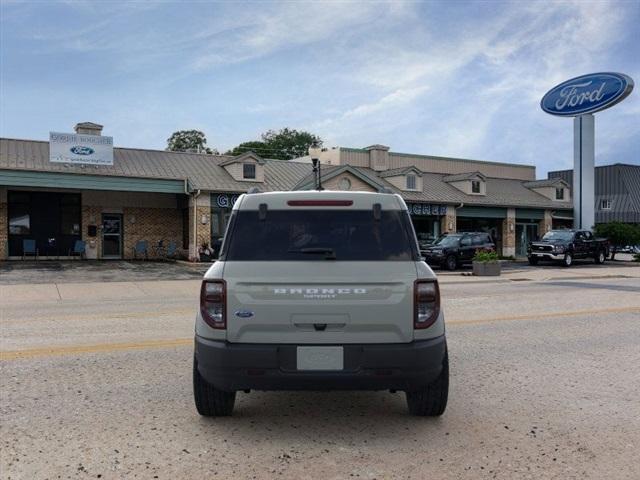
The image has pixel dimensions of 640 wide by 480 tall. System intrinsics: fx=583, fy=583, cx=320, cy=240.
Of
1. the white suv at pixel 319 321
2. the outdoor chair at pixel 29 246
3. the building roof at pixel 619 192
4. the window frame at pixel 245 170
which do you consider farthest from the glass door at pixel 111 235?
the building roof at pixel 619 192

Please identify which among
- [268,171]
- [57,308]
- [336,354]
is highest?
[268,171]

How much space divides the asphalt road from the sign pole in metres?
A: 30.2

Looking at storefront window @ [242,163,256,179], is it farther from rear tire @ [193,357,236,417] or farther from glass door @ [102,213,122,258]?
rear tire @ [193,357,236,417]

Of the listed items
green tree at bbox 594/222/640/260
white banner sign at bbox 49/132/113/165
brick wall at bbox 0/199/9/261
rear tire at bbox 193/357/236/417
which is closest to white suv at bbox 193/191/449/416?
rear tire at bbox 193/357/236/417

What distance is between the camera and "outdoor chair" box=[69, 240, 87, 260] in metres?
27.7

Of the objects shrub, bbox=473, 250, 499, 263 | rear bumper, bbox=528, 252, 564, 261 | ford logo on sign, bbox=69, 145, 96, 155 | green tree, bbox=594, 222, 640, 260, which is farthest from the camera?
green tree, bbox=594, 222, 640, 260

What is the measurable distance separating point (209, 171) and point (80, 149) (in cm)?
642

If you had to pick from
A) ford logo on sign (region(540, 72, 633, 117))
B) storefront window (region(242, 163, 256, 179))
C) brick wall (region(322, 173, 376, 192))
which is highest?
ford logo on sign (region(540, 72, 633, 117))

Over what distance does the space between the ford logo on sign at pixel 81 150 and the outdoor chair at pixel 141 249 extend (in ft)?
16.7

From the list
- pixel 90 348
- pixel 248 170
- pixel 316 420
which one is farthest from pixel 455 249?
pixel 316 420

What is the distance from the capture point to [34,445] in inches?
167

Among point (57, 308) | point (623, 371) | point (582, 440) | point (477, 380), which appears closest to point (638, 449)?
point (582, 440)

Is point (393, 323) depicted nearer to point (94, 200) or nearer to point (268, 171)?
point (94, 200)

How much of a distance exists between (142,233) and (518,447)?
27.7m
